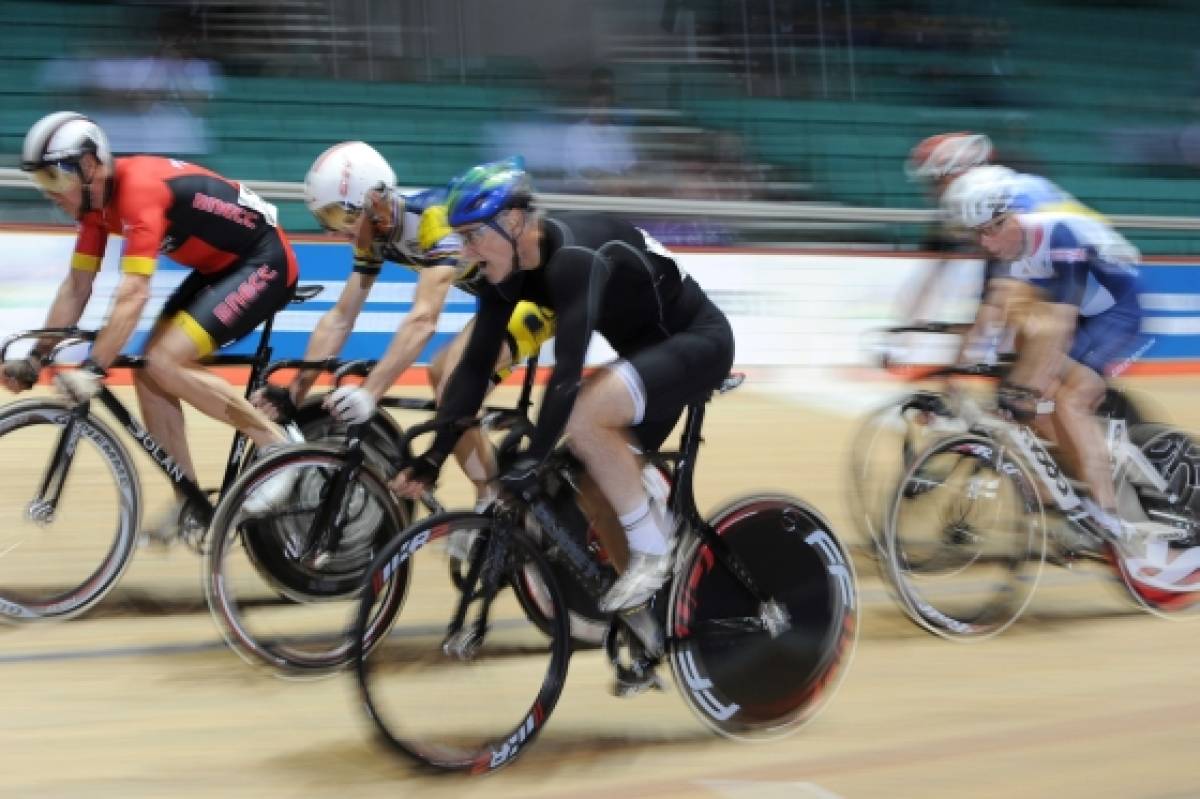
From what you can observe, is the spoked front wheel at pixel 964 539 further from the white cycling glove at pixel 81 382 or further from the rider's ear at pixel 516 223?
the white cycling glove at pixel 81 382

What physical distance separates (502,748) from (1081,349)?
2.89 meters

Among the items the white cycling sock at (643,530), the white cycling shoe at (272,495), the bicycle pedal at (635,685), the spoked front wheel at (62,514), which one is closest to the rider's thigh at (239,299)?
the spoked front wheel at (62,514)

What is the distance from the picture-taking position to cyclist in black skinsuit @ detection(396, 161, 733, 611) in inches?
139

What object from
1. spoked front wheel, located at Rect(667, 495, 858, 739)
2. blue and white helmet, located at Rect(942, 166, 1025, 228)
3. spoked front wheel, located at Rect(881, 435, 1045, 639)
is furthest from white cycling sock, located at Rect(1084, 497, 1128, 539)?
spoked front wheel, located at Rect(667, 495, 858, 739)

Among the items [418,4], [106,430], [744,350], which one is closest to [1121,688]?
[106,430]

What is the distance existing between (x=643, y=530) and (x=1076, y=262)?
229 centimetres

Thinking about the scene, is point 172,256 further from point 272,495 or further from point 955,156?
point 955,156

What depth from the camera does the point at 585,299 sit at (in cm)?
354

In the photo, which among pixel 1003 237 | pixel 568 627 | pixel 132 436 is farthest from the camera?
pixel 1003 237

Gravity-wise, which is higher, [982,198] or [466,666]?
[982,198]

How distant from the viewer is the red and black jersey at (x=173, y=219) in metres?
4.65

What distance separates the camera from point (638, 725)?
4082 mm

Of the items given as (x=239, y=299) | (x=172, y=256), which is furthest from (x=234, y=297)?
(x=172, y=256)

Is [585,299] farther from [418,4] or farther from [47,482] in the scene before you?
[418,4]
